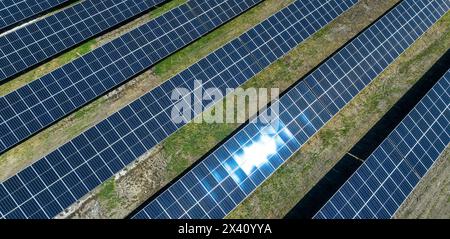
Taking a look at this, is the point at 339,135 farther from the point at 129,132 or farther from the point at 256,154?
the point at 129,132

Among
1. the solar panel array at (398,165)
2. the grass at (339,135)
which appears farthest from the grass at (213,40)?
the solar panel array at (398,165)

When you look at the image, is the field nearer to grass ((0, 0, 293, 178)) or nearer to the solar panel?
grass ((0, 0, 293, 178))

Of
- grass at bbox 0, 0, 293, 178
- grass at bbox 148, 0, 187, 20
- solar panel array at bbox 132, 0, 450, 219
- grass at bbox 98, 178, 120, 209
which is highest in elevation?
grass at bbox 148, 0, 187, 20

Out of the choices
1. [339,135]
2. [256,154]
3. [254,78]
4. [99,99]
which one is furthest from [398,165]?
[99,99]

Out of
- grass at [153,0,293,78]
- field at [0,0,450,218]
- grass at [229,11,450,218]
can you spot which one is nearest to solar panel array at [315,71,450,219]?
field at [0,0,450,218]

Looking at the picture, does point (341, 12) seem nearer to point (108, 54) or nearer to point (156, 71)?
point (156, 71)

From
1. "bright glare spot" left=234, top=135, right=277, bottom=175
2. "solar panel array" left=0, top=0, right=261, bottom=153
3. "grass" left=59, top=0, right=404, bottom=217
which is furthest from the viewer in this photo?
"grass" left=59, top=0, right=404, bottom=217
